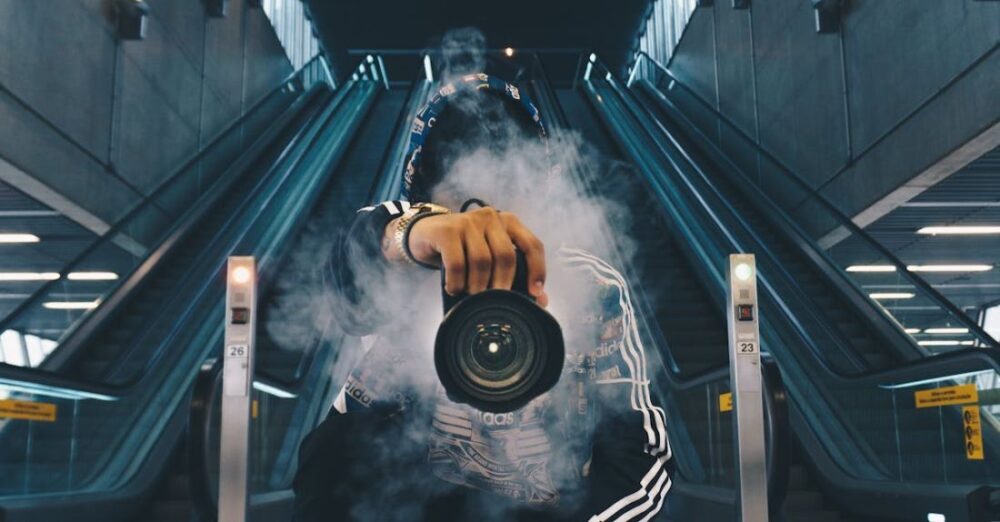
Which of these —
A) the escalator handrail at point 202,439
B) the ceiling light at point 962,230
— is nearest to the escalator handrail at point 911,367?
the escalator handrail at point 202,439

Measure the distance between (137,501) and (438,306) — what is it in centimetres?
367

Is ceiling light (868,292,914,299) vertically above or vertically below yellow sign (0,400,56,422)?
above

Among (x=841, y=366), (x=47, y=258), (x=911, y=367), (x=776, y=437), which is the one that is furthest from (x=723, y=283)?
(x=47, y=258)

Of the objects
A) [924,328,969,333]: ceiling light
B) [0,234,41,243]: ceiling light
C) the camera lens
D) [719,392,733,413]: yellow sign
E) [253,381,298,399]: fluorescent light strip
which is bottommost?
[719,392,733,413]: yellow sign

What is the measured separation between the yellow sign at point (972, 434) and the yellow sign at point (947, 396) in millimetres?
44

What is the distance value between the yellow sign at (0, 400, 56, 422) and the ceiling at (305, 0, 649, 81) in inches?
561

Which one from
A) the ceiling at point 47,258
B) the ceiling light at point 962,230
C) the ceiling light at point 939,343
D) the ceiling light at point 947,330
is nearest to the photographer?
the ceiling light at point 947,330

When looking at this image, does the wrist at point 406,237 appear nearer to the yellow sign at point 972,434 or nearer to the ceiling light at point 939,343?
the yellow sign at point 972,434

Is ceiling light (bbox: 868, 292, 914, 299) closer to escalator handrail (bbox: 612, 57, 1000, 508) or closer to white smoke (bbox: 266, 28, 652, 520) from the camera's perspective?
escalator handrail (bbox: 612, 57, 1000, 508)

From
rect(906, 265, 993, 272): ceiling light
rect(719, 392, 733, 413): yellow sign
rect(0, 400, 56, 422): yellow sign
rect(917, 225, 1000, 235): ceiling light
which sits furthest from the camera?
rect(906, 265, 993, 272): ceiling light

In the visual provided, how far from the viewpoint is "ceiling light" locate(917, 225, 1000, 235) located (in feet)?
28.1

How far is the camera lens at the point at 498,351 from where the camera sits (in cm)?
85

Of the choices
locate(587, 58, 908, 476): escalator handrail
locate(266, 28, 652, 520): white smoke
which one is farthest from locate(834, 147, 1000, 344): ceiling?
locate(266, 28, 652, 520): white smoke

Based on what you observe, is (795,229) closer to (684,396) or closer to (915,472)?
(684,396)
